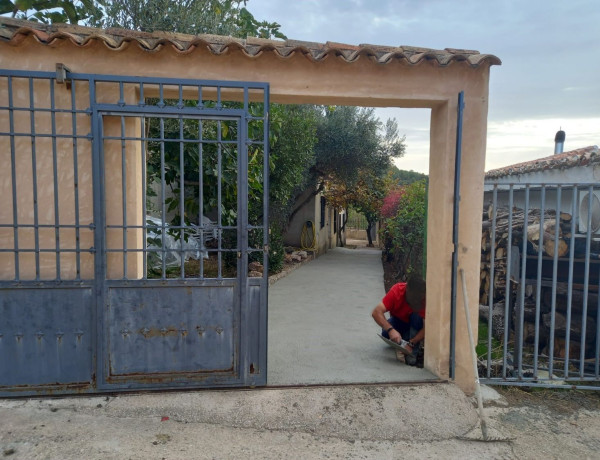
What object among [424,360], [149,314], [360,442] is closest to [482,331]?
[424,360]

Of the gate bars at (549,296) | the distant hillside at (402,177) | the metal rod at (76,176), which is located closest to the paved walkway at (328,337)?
the gate bars at (549,296)

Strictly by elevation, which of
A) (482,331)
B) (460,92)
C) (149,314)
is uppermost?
(460,92)

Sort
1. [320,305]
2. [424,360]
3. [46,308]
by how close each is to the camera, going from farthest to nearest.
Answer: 1. [320,305]
2. [424,360]
3. [46,308]

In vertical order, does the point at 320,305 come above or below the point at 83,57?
below

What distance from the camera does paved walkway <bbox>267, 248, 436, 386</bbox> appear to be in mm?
4254

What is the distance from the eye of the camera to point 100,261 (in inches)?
144

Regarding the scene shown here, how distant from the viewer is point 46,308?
3629mm

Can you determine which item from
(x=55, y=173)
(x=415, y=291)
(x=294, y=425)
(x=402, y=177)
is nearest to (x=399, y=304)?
(x=415, y=291)

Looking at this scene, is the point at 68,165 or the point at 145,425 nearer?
the point at 145,425

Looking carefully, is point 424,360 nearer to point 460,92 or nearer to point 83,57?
point 460,92

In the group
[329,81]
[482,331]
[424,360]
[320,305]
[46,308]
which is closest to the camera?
[46,308]

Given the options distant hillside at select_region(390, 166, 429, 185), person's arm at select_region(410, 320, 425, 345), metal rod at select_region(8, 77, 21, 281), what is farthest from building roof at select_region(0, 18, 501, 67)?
distant hillside at select_region(390, 166, 429, 185)

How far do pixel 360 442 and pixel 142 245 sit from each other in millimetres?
2634

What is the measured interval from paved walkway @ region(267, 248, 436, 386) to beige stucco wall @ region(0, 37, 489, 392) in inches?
28.5
